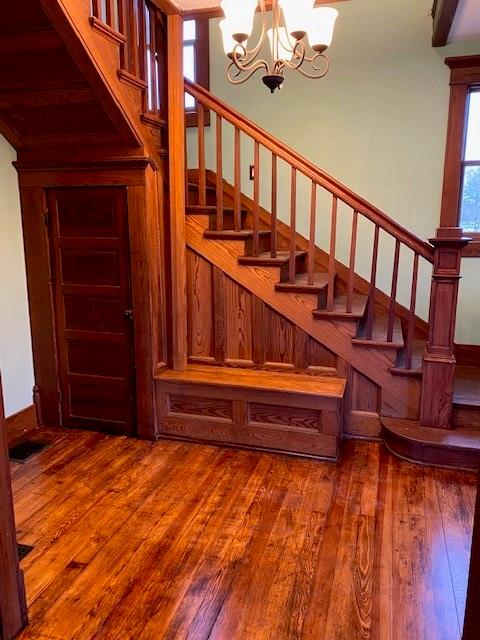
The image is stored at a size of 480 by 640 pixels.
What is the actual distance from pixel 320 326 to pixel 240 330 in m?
0.55

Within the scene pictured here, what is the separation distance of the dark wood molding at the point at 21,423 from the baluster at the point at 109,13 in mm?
2473

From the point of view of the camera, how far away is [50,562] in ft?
7.13

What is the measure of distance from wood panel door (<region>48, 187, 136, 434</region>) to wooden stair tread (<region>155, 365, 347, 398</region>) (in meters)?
0.37

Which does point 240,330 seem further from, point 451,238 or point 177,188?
point 451,238

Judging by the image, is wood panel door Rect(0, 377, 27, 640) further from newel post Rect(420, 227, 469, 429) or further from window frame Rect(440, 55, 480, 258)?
window frame Rect(440, 55, 480, 258)

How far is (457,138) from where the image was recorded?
12.7 ft

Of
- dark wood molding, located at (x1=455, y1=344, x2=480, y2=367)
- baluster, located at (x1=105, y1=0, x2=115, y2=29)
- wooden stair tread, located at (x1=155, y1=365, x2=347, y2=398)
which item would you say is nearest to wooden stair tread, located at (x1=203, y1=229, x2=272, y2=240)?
wooden stair tread, located at (x1=155, y1=365, x2=347, y2=398)

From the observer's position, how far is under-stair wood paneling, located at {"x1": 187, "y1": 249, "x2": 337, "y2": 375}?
3314 mm

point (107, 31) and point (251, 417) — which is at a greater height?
point (107, 31)

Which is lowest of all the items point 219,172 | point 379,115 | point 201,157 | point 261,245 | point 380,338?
point 380,338

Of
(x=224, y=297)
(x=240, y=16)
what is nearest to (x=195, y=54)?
(x=240, y=16)

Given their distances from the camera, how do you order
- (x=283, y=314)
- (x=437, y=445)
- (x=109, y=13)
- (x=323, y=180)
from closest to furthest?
(x=109, y=13), (x=437, y=445), (x=323, y=180), (x=283, y=314)

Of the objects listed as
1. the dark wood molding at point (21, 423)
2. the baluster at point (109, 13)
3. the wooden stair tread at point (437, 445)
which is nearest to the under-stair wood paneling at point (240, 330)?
the wooden stair tread at point (437, 445)

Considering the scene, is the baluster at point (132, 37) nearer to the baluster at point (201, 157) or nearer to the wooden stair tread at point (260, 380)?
the baluster at point (201, 157)
